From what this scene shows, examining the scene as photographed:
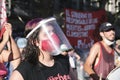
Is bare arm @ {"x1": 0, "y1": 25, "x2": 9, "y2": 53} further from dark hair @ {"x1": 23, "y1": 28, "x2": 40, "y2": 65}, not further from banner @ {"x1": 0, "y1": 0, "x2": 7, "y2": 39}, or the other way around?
dark hair @ {"x1": 23, "y1": 28, "x2": 40, "y2": 65}

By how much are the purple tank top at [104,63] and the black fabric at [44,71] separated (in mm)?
1951

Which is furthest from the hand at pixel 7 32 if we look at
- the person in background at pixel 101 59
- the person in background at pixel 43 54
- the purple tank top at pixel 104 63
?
the purple tank top at pixel 104 63

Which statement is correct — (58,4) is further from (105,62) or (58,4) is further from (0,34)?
(0,34)

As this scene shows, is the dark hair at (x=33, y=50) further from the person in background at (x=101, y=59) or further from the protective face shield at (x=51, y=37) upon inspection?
the person in background at (x=101, y=59)

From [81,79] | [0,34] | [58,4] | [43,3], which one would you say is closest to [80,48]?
[81,79]

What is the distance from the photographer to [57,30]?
4.45 m

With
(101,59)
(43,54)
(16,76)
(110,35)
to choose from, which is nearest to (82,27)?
(110,35)

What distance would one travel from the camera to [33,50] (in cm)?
440

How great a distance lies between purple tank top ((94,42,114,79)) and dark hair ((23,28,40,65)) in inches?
85.4

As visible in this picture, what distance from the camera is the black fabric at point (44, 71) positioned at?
13.9ft

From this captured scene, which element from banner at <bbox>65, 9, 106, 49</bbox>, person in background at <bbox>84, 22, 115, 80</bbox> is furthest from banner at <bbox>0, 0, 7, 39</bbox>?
banner at <bbox>65, 9, 106, 49</bbox>

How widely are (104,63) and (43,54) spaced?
2.22 m

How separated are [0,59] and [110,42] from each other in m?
2.06

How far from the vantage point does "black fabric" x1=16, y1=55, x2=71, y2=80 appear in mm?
4223
